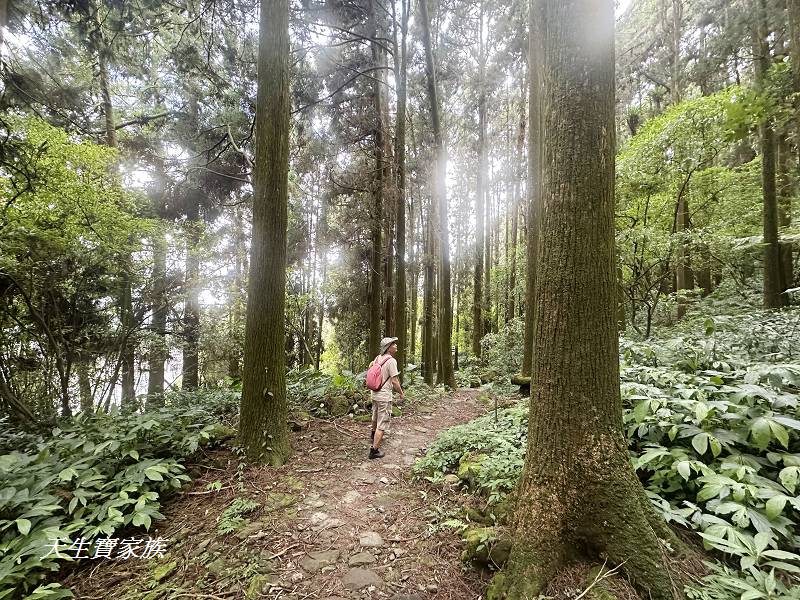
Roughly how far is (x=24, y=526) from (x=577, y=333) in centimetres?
447

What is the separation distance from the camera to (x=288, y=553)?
296cm

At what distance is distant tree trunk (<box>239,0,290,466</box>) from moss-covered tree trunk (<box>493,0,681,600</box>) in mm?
3336

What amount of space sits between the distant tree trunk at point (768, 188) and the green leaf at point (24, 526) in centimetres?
1234

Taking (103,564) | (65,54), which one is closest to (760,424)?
(103,564)

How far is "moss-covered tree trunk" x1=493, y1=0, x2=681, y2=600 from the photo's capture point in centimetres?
220

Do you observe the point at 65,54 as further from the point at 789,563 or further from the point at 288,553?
the point at 789,563

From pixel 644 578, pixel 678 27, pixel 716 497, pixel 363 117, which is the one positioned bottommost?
pixel 644 578

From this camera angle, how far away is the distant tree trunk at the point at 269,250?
14.7 ft

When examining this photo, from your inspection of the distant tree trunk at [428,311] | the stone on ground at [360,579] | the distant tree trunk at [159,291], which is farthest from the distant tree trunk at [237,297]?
the stone on ground at [360,579]

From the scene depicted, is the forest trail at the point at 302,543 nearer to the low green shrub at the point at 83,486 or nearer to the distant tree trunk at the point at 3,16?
the low green shrub at the point at 83,486

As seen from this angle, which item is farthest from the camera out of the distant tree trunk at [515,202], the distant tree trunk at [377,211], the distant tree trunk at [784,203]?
the distant tree trunk at [515,202]

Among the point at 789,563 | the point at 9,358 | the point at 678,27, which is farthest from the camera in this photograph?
the point at 678,27

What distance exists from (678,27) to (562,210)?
16.9 meters

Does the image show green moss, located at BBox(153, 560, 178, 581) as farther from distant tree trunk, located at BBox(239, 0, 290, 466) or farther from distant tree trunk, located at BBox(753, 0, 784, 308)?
distant tree trunk, located at BBox(753, 0, 784, 308)
